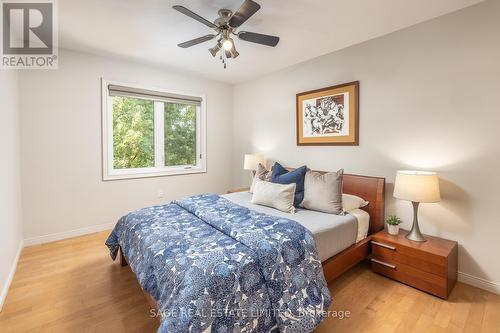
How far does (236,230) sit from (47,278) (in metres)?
1.96

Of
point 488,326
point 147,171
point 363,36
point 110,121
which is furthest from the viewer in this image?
point 147,171

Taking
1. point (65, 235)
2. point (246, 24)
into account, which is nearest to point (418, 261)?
point (246, 24)

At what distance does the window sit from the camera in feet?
11.6

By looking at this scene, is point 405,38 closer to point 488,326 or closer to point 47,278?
point 488,326

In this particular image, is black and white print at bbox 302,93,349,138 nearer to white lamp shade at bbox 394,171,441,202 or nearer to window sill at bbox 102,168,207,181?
white lamp shade at bbox 394,171,441,202

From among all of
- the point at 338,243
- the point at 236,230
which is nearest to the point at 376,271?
the point at 338,243

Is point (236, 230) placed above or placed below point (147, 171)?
below

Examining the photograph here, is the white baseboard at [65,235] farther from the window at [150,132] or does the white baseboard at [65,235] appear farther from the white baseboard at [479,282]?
the white baseboard at [479,282]

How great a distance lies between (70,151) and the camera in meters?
3.19

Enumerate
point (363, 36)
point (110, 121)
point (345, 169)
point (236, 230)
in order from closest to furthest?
point (236, 230)
point (363, 36)
point (345, 169)
point (110, 121)

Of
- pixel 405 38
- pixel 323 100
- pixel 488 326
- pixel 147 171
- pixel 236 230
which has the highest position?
pixel 405 38

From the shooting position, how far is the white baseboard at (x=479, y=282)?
2092 millimetres

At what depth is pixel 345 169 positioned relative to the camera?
3096 millimetres

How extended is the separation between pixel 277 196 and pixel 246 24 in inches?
70.5
